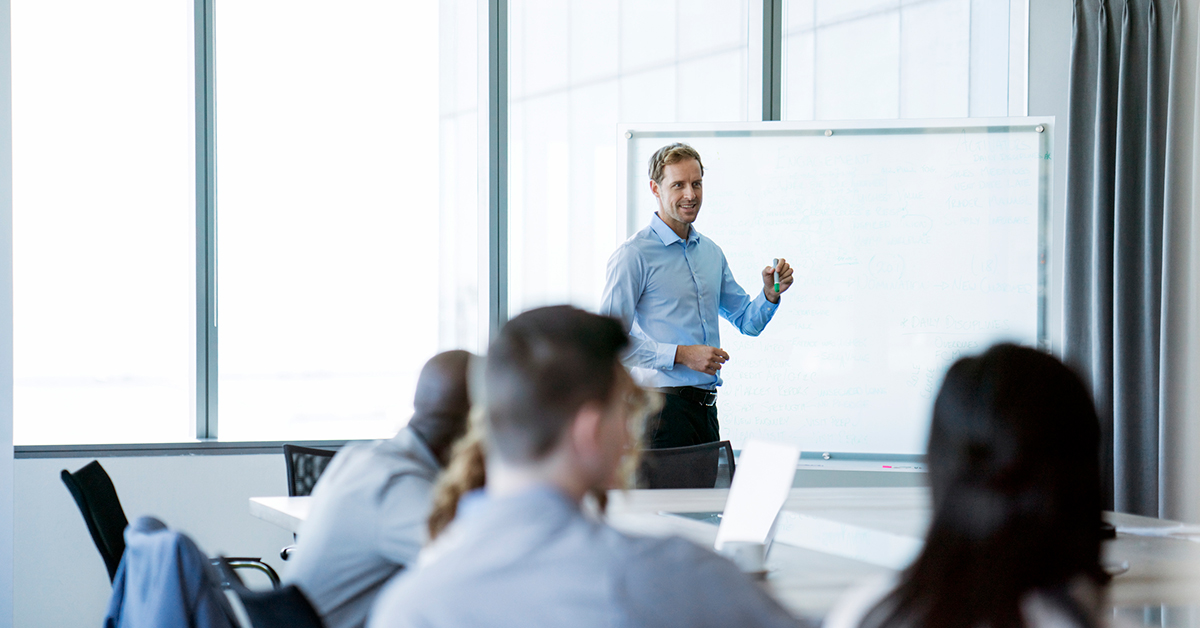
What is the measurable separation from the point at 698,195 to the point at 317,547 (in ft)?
7.62

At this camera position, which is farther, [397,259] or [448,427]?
[397,259]

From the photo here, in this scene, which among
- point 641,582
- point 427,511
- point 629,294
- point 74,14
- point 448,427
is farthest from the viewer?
point 74,14

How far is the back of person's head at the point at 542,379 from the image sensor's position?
3.21ft

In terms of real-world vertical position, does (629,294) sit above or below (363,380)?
above

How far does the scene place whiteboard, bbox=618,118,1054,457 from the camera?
414 centimetres

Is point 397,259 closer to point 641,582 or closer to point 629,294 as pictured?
point 629,294

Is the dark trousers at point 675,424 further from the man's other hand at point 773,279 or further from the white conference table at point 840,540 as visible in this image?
the white conference table at point 840,540

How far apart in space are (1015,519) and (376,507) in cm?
105

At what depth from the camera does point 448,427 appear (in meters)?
1.77

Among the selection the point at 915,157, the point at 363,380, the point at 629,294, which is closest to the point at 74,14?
the point at 363,380

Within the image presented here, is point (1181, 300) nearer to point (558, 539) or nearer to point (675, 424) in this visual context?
point (675, 424)

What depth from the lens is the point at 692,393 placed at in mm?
3551

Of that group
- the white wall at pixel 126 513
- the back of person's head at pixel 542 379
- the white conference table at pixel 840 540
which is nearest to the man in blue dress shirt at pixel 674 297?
the white conference table at pixel 840 540

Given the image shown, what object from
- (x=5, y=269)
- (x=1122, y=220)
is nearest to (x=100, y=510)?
(x=5, y=269)
